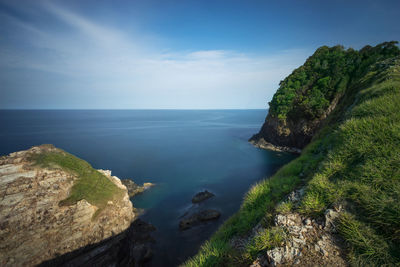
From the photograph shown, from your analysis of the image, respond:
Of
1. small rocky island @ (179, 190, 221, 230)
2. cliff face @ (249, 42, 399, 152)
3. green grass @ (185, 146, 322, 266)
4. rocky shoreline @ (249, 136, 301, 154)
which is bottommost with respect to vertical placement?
small rocky island @ (179, 190, 221, 230)

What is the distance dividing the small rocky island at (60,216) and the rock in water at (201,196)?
9.57m

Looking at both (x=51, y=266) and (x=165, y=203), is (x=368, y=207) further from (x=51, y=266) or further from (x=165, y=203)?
(x=165, y=203)

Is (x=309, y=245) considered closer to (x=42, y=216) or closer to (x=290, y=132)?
(x=42, y=216)

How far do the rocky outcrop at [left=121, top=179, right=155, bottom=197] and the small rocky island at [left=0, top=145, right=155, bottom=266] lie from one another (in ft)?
35.8

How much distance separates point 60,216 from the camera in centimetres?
1342

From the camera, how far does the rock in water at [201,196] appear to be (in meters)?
26.2

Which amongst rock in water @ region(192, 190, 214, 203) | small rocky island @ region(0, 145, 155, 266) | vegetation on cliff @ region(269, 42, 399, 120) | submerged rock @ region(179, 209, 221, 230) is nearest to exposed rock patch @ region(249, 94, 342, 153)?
vegetation on cliff @ region(269, 42, 399, 120)

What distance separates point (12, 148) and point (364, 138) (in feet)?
264

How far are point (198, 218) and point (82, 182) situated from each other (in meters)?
14.3

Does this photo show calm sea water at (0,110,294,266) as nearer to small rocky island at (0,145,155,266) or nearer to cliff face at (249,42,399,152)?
small rocky island at (0,145,155,266)

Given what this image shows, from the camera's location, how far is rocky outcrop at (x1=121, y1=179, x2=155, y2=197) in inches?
1123

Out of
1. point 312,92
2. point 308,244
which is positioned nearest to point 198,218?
point 308,244

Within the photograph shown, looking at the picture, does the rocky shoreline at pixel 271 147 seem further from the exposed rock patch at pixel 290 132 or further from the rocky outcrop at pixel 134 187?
the rocky outcrop at pixel 134 187

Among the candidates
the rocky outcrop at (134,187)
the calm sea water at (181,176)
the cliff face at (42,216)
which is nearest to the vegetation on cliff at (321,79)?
the calm sea water at (181,176)
